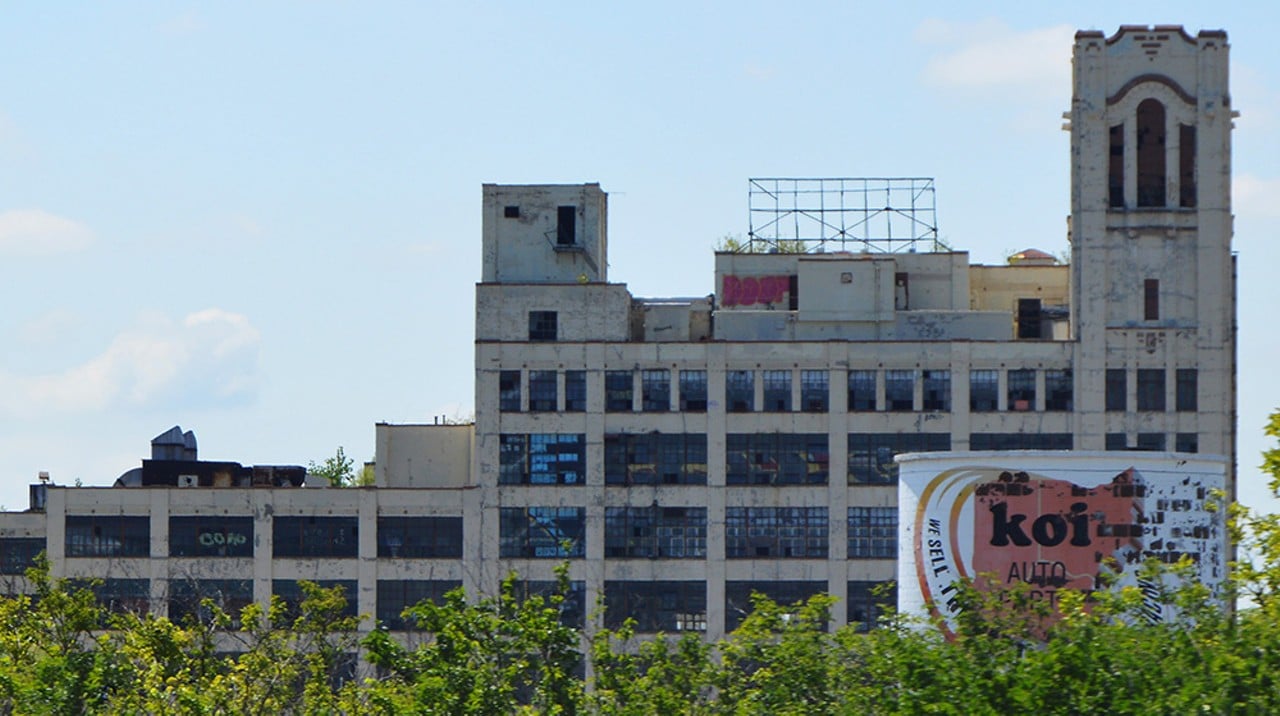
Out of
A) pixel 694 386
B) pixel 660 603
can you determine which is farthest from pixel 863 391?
pixel 660 603

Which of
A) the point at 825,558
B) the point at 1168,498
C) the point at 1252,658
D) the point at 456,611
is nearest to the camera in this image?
the point at 1252,658

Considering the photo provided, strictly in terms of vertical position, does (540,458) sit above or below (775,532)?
above

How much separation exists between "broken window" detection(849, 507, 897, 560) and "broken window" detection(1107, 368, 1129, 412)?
1050cm

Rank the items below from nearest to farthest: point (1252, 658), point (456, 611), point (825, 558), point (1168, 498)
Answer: point (1252, 658) → point (456, 611) → point (1168, 498) → point (825, 558)

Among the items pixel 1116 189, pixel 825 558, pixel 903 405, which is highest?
pixel 1116 189

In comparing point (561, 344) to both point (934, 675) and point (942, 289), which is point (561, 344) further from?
point (934, 675)

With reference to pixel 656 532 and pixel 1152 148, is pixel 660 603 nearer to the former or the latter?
pixel 656 532

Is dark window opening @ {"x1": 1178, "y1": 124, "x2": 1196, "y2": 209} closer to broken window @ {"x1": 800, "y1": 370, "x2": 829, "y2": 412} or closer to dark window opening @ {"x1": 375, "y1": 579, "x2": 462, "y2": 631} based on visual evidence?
broken window @ {"x1": 800, "y1": 370, "x2": 829, "y2": 412}

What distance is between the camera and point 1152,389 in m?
105

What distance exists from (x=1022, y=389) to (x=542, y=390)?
68.8 ft

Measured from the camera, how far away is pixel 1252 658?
46.2m

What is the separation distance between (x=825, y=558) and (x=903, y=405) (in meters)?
7.52

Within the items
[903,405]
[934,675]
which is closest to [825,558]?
[903,405]

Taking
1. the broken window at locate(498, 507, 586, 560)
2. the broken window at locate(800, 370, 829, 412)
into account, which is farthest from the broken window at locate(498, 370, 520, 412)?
the broken window at locate(800, 370, 829, 412)
